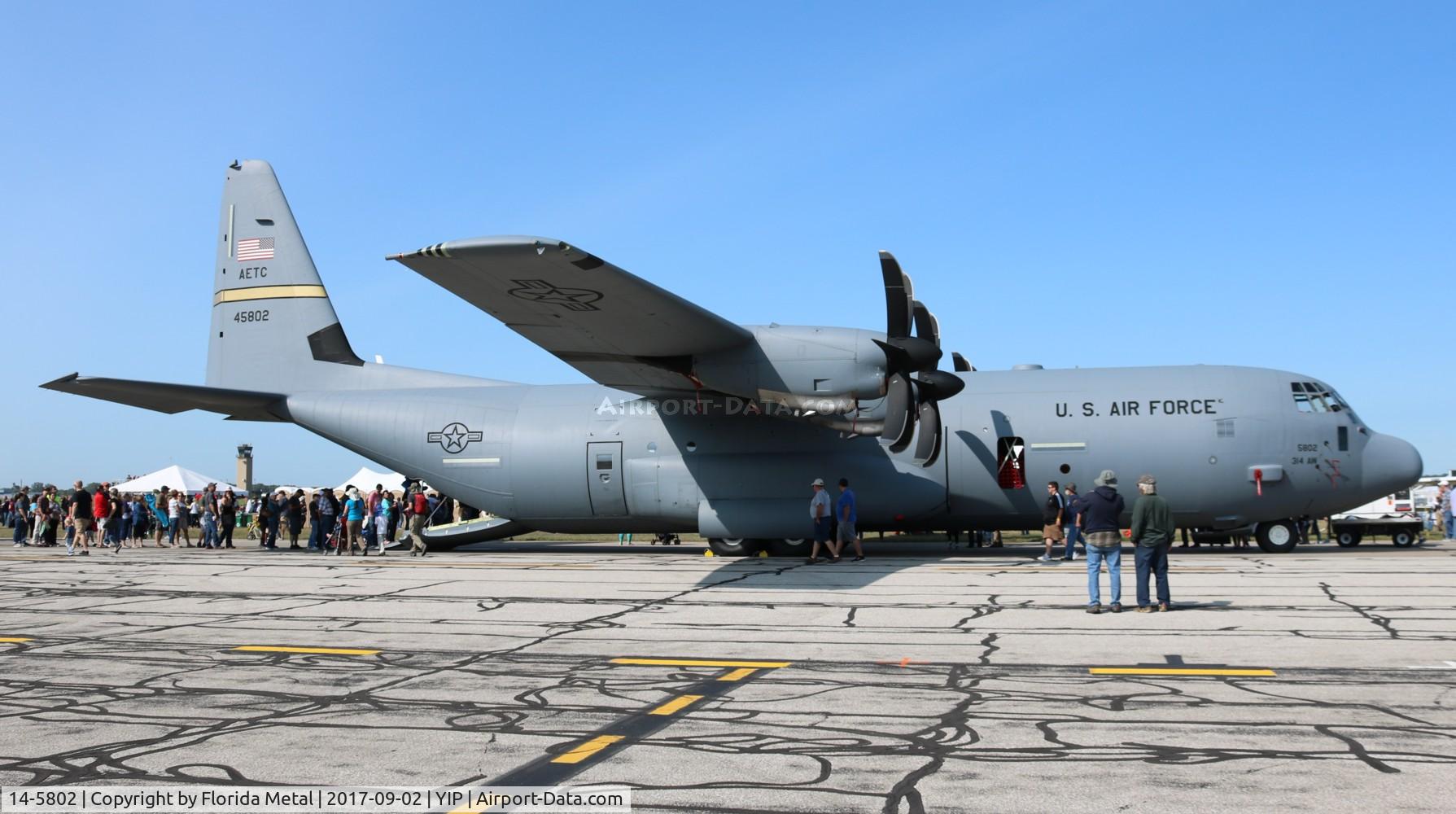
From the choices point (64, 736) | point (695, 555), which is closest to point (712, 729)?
point (64, 736)

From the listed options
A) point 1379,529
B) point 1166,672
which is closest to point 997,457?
point 1379,529

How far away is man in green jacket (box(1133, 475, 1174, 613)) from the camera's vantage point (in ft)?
37.8

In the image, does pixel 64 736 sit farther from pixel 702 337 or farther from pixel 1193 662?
pixel 702 337

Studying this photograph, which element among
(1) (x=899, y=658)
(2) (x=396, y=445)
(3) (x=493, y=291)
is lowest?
(1) (x=899, y=658)

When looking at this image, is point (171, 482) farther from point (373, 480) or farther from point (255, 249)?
point (255, 249)

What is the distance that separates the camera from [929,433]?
58.7 ft

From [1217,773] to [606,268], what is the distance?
921 cm

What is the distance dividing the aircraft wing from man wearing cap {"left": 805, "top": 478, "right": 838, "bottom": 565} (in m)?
2.93

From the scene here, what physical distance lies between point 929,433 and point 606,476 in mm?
6549

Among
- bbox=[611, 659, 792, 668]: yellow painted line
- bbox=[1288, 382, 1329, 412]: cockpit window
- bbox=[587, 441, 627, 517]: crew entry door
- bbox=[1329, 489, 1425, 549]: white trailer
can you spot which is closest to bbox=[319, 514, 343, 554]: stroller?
bbox=[587, 441, 627, 517]: crew entry door

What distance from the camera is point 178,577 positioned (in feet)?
55.3

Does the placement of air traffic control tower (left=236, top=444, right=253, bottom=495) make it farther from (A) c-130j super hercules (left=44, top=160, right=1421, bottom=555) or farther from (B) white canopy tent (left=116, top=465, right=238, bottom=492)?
(A) c-130j super hercules (left=44, top=160, right=1421, bottom=555)

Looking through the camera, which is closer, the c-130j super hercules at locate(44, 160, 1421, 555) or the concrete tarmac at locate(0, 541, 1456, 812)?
the concrete tarmac at locate(0, 541, 1456, 812)

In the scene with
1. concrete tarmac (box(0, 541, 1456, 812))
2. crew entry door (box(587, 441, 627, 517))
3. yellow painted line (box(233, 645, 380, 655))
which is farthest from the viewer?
crew entry door (box(587, 441, 627, 517))
